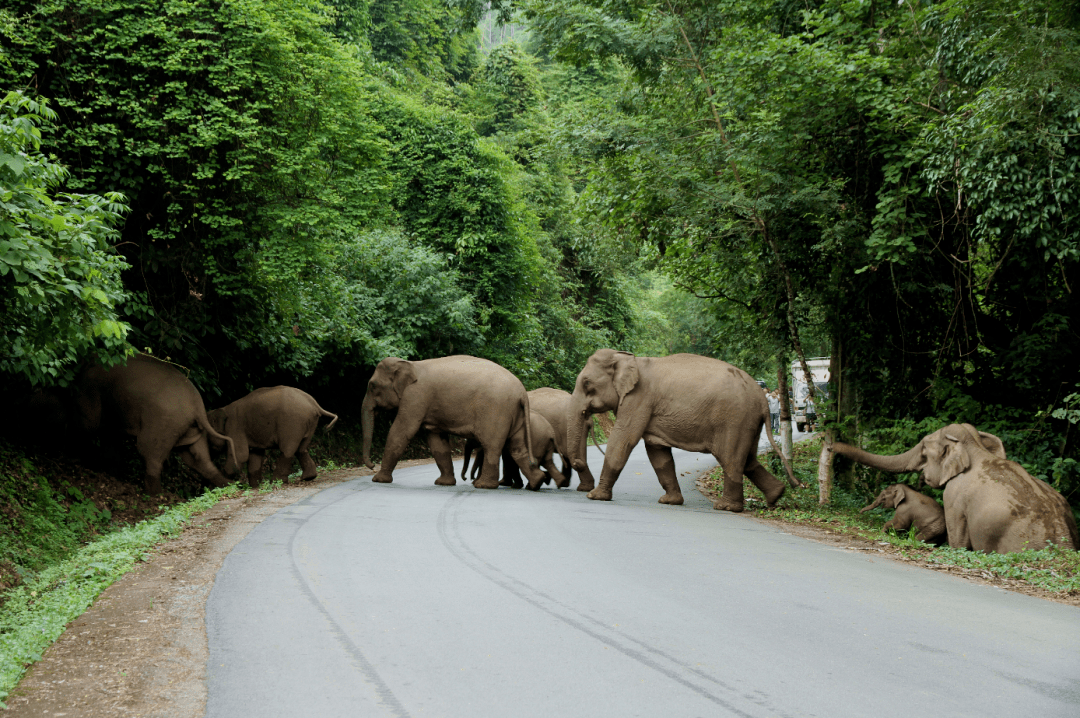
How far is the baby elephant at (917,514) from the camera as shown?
10570mm

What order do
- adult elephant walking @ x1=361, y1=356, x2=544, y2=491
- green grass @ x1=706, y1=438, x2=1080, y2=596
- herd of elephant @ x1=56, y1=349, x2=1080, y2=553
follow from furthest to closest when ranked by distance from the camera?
adult elephant walking @ x1=361, y1=356, x2=544, y2=491
herd of elephant @ x1=56, y1=349, x2=1080, y2=553
green grass @ x1=706, y1=438, x2=1080, y2=596

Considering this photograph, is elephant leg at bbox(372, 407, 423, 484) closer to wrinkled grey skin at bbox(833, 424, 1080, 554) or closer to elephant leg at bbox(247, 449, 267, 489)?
elephant leg at bbox(247, 449, 267, 489)

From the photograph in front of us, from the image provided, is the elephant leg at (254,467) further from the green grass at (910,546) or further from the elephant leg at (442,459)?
the green grass at (910,546)

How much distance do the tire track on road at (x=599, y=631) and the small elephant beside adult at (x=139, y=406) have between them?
7.00 m

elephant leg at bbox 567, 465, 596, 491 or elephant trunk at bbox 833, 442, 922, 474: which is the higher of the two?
elephant trunk at bbox 833, 442, 922, 474

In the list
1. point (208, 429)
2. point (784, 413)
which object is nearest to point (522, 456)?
point (784, 413)

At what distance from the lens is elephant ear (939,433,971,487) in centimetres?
990

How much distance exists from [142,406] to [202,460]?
1.30m

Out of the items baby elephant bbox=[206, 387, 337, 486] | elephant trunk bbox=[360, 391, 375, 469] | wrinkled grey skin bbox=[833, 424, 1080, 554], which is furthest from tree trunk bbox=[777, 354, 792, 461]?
baby elephant bbox=[206, 387, 337, 486]

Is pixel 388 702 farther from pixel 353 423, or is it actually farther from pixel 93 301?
pixel 353 423

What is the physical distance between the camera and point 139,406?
524 inches

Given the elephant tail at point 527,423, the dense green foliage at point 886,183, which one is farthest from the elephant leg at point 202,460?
the dense green foliage at point 886,183

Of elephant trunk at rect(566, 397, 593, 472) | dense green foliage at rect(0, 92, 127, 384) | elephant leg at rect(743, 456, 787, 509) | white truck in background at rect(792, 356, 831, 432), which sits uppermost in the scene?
dense green foliage at rect(0, 92, 127, 384)

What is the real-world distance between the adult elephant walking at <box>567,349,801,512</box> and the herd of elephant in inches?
0.8
